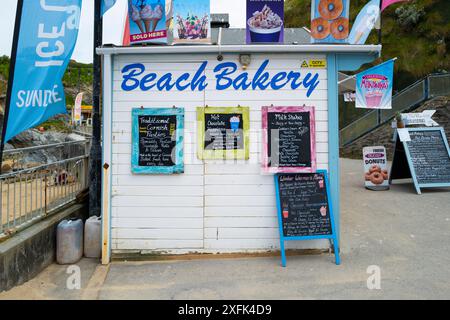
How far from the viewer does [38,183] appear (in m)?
5.20

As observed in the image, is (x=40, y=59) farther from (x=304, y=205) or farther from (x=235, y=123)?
(x=304, y=205)

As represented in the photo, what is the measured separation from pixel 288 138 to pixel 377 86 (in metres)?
4.78

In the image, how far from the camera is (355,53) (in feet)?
16.6

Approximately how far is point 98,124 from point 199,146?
207 centimetres

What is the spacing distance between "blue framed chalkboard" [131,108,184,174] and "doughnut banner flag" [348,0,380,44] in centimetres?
443

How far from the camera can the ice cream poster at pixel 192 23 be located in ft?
16.5

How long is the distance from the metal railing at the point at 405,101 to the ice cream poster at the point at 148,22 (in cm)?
1366

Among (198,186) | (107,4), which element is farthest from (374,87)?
(107,4)

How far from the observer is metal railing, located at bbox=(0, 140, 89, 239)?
4562 mm

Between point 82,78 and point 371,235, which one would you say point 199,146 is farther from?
point 82,78

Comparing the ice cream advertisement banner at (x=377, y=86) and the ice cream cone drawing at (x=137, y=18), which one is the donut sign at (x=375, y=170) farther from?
the ice cream cone drawing at (x=137, y=18)

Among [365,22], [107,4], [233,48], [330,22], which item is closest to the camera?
[233,48]

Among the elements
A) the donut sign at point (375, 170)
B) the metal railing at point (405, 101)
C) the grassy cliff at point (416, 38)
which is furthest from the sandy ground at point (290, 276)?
the grassy cliff at point (416, 38)

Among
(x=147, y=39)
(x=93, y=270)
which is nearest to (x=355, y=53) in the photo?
(x=147, y=39)
